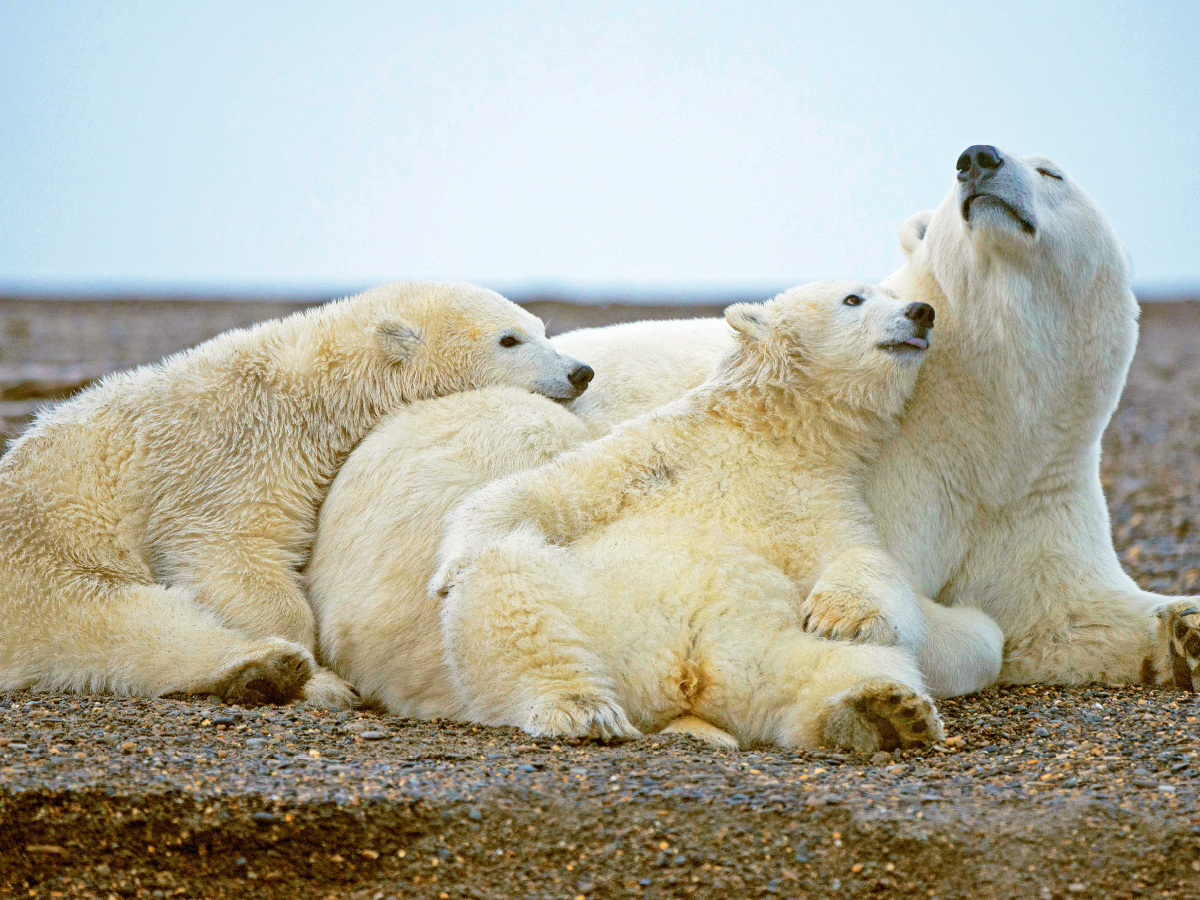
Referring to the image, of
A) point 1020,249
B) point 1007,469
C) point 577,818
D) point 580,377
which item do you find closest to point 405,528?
point 580,377

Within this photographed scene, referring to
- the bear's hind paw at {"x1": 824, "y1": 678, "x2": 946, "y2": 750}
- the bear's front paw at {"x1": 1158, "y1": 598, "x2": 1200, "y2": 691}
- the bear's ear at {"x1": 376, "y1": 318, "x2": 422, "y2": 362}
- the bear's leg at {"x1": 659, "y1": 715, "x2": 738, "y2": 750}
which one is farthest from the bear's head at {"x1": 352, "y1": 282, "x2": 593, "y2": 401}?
the bear's front paw at {"x1": 1158, "y1": 598, "x2": 1200, "y2": 691}

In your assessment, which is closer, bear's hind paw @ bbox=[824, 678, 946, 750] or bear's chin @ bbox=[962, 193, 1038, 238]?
bear's hind paw @ bbox=[824, 678, 946, 750]

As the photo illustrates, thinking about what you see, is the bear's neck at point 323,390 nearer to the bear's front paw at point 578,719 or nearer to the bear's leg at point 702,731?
the bear's front paw at point 578,719

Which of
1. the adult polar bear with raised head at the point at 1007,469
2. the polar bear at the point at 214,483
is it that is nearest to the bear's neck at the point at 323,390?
the polar bear at the point at 214,483

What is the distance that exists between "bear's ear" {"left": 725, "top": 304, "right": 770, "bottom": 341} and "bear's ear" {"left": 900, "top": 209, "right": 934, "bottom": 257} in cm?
83

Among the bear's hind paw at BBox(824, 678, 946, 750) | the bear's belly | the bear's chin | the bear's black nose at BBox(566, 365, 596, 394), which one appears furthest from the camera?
the bear's black nose at BBox(566, 365, 596, 394)

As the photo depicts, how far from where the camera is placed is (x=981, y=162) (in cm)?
384

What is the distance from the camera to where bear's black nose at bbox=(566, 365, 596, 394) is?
4672 mm

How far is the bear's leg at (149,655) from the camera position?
12.3 feet

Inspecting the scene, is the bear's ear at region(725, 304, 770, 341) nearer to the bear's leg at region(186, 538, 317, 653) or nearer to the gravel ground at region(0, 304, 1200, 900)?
the gravel ground at region(0, 304, 1200, 900)

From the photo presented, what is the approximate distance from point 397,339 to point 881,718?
240cm

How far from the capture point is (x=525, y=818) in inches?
104

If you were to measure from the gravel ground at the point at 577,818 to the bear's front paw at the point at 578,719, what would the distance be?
0.06 meters

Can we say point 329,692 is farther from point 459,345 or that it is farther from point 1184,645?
point 1184,645
